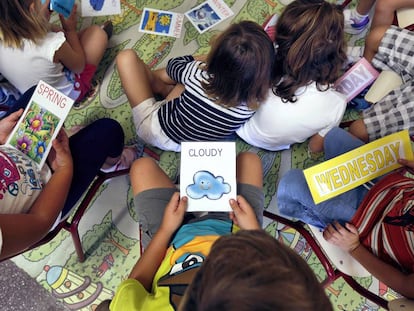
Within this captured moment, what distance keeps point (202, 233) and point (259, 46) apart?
1.74 ft

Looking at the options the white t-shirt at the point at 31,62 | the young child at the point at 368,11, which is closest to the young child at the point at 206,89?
the white t-shirt at the point at 31,62

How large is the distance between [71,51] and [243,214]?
34.6 inches

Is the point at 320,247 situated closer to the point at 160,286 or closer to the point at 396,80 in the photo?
the point at 160,286

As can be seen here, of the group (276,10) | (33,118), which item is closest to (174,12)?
(276,10)

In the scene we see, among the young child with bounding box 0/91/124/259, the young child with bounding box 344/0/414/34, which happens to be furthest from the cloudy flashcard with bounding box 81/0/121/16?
the young child with bounding box 344/0/414/34

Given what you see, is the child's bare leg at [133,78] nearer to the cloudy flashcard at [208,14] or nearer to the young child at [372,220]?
the cloudy flashcard at [208,14]

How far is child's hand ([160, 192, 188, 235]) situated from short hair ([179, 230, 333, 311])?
44cm

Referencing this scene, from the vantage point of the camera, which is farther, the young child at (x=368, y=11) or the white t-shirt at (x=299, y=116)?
the young child at (x=368, y=11)

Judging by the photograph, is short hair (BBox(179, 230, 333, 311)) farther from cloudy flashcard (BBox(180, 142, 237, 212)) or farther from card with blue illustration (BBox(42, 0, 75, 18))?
card with blue illustration (BBox(42, 0, 75, 18))

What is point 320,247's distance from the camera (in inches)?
48.0

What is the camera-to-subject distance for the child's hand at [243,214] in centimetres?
108

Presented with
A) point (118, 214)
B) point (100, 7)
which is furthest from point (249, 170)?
point (100, 7)

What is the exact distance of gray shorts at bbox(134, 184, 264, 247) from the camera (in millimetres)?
1140

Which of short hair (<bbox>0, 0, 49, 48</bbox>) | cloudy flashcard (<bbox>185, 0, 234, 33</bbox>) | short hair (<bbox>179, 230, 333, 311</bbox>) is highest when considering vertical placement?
short hair (<bbox>0, 0, 49, 48</bbox>)
